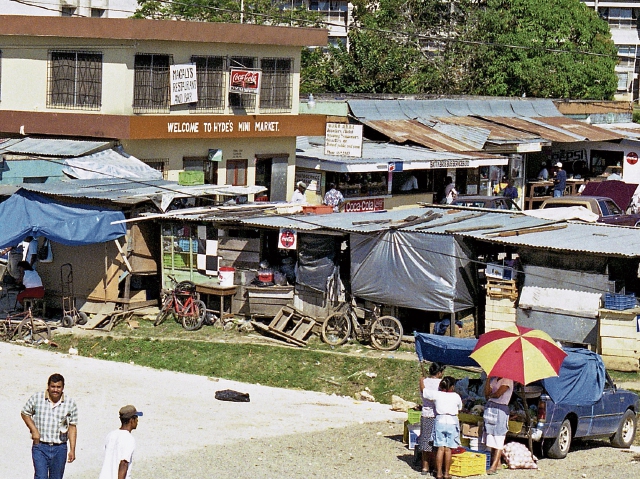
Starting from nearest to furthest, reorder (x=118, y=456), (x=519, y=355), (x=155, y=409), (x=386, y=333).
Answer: (x=118, y=456), (x=519, y=355), (x=155, y=409), (x=386, y=333)

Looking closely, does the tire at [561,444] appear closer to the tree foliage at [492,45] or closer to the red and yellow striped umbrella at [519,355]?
the red and yellow striped umbrella at [519,355]

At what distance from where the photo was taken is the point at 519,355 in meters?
15.8

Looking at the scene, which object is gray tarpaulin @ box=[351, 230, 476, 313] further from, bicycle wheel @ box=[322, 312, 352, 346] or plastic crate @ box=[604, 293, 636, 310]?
plastic crate @ box=[604, 293, 636, 310]

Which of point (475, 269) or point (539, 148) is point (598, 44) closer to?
point (539, 148)

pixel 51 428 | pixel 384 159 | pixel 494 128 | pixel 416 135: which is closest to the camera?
pixel 51 428

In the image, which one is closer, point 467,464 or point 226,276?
point 467,464

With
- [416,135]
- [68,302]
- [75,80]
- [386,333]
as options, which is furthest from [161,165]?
[416,135]

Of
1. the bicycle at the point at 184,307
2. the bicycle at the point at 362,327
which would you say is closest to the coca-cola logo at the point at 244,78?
the bicycle at the point at 184,307

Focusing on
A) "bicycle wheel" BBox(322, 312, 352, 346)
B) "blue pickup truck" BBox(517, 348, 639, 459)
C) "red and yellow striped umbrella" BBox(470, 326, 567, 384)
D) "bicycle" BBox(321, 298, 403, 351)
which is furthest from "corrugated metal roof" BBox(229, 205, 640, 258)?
"red and yellow striped umbrella" BBox(470, 326, 567, 384)

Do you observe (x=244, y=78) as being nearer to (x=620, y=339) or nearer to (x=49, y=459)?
(x=620, y=339)

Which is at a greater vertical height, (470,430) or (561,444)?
(470,430)

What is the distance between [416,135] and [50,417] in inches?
1069

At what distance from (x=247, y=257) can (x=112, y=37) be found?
761 centimetres

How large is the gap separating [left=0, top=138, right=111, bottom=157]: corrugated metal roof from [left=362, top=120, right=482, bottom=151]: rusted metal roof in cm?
1089
